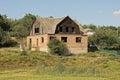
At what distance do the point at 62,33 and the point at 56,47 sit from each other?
6.29 metres

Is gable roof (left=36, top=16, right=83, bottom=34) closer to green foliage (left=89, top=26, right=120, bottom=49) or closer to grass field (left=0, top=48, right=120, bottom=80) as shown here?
grass field (left=0, top=48, right=120, bottom=80)

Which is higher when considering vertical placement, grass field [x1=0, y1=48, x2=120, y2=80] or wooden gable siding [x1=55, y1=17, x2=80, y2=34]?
wooden gable siding [x1=55, y1=17, x2=80, y2=34]

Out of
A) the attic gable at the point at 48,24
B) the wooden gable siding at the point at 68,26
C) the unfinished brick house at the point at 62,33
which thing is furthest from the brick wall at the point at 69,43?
the attic gable at the point at 48,24

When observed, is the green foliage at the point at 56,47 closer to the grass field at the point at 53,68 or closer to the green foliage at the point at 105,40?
the grass field at the point at 53,68

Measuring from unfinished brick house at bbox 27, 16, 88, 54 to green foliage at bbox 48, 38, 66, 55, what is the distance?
2.12 m

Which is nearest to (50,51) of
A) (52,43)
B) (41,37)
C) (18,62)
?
(52,43)

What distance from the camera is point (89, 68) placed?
111 ft

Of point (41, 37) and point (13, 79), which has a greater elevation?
point (41, 37)

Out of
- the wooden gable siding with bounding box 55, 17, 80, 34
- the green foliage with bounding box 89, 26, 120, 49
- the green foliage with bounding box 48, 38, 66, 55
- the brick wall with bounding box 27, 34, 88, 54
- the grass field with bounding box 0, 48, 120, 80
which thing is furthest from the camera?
the green foliage with bounding box 89, 26, 120, 49

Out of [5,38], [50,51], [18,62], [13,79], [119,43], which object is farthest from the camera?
[119,43]

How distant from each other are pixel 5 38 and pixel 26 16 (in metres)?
55.5

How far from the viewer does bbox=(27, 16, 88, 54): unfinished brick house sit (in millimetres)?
72000

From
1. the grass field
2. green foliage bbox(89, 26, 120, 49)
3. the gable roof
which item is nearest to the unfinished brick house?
the gable roof

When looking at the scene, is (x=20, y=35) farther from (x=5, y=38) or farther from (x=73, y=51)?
(x=73, y=51)
